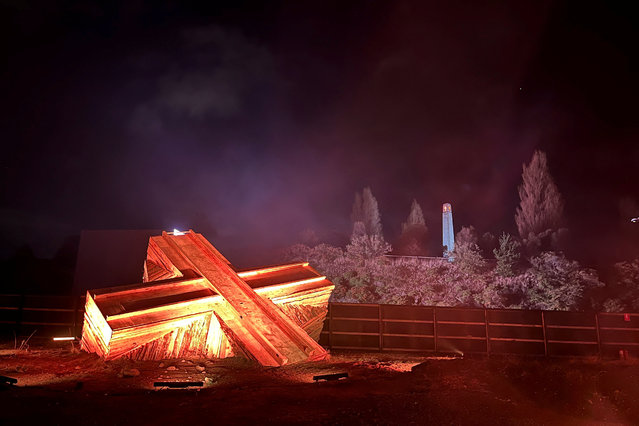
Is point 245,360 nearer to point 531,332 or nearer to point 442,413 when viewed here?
point 442,413

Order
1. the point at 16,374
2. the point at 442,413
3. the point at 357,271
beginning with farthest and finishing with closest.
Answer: the point at 357,271 → the point at 16,374 → the point at 442,413

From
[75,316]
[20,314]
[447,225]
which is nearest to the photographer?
[75,316]

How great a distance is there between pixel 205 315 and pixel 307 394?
2.74 metres

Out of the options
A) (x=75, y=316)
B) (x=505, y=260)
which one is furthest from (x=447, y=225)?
(x=75, y=316)

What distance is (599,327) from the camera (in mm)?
12562

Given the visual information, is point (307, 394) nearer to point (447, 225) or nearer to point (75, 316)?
point (75, 316)

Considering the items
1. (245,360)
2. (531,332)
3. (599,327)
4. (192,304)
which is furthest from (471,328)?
(192,304)

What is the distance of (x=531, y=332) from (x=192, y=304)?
1090 centimetres

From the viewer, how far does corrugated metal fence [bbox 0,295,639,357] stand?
11828 mm

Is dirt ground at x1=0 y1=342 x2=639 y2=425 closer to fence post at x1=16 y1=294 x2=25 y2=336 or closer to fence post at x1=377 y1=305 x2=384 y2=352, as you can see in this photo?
fence post at x1=377 y1=305 x2=384 y2=352

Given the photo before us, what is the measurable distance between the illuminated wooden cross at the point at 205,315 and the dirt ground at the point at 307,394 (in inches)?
10.7

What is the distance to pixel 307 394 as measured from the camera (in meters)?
4.92

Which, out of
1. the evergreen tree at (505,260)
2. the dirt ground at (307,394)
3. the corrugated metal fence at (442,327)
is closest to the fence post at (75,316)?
the corrugated metal fence at (442,327)

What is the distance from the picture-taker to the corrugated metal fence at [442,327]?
1183 centimetres
